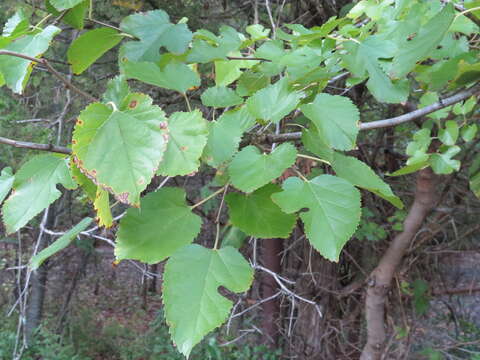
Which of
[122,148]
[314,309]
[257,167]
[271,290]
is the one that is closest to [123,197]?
[122,148]

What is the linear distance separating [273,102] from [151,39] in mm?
210

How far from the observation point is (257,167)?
47cm

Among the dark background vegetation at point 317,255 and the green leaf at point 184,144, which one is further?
the dark background vegetation at point 317,255

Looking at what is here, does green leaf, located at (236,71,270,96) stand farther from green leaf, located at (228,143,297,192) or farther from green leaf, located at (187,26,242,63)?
green leaf, located at (228,143,297,192)

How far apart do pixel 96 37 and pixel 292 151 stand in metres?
0.32

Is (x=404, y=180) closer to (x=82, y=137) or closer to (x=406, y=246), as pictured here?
(x=406, y=246)

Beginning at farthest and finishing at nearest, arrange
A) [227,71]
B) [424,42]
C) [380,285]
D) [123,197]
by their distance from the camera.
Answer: [380,285] → [227,71] → [424,42] → [123,197]

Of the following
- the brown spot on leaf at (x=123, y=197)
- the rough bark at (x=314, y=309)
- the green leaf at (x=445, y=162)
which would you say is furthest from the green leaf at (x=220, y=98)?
the rough bark at (x=314, y=309)

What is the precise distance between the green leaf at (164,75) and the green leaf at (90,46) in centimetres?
8

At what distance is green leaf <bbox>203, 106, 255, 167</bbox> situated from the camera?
48 cm

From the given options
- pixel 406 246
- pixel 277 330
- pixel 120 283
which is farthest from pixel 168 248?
pixel 120 283

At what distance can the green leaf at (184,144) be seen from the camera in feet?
1.32

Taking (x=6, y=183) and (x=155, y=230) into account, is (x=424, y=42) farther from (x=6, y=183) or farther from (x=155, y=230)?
(x=6, y=183)

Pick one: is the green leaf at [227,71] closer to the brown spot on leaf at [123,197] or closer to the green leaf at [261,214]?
the green leaf at [261,214]
